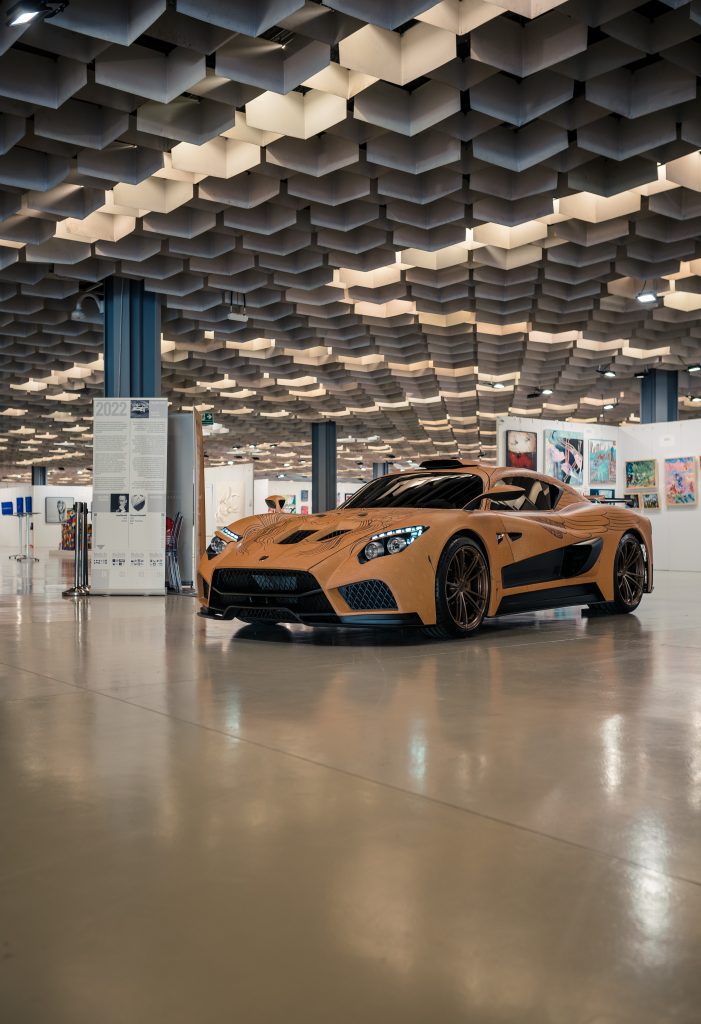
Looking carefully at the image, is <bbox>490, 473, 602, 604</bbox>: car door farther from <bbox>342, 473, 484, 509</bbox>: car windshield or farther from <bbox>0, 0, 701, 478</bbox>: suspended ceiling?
<bbox>0, 0, 701, 478</bbox>: suspended ceiling

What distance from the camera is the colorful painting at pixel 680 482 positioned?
631 inches

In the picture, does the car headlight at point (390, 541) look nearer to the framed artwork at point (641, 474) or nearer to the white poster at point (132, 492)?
the white poster at point (132, 492)

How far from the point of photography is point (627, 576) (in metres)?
7.27

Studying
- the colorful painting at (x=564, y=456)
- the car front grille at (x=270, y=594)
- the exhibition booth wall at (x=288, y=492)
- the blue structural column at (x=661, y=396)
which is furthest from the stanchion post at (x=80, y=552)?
the exhibition booth wall at (x=288, y=492)

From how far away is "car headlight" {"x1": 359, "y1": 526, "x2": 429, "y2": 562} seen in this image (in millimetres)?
5141

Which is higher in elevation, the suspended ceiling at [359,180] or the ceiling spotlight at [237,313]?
the suspended ceiling at [359,180]

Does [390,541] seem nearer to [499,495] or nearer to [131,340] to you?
[499,495]

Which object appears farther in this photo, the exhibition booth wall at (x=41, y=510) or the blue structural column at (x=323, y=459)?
the exhibition booth wall at (x=41, y=510)

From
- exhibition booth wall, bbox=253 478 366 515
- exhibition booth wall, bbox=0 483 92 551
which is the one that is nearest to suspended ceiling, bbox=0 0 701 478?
exhibition booth wall, bbox=253 478 366 515

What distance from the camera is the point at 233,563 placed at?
5539 mm

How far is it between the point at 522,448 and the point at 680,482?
3.49m

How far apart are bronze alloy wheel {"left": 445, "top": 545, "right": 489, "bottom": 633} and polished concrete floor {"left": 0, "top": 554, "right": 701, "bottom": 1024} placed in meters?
1.48

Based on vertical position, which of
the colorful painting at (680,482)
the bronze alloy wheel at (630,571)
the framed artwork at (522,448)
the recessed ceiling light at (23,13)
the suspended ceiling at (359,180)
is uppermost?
the suspended ceiling at (359,180)

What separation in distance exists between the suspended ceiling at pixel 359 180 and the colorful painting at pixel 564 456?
1.67m
